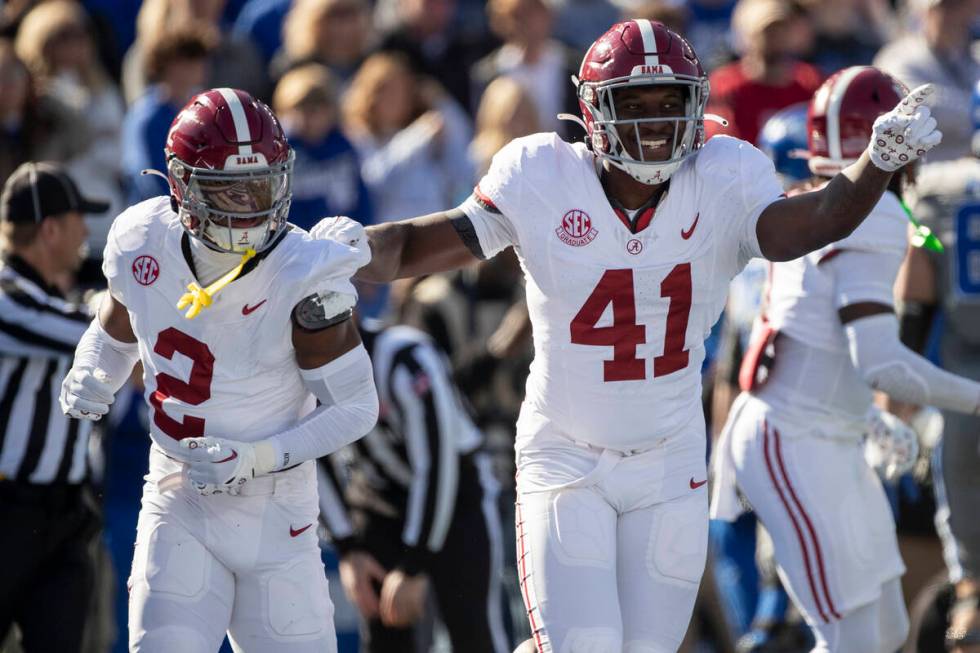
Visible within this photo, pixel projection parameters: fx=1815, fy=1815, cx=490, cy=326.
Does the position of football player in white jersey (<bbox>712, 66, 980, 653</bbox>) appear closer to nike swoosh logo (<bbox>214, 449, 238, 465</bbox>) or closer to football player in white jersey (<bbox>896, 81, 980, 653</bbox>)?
football player in white jersey (<bbox>896, 81, 980, 653</bbox>)

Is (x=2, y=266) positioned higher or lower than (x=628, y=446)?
higher

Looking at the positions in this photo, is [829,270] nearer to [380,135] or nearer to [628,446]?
[628,446]

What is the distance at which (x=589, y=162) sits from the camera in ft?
16.1

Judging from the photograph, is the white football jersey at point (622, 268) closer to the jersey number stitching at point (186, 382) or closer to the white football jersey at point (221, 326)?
the white football jersey at point (221, 326)

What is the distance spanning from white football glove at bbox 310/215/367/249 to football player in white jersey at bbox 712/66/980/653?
5.11 ft

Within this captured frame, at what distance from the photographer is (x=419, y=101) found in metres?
9.52

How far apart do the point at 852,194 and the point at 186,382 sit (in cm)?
180

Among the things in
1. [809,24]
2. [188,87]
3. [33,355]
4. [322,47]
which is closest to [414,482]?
[33,355]

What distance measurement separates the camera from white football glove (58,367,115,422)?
16.2 ft

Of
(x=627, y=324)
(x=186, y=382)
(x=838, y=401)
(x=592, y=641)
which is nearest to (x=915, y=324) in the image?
(x=838, y=401)

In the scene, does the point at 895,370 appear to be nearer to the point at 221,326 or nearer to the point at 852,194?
the point at 852,194

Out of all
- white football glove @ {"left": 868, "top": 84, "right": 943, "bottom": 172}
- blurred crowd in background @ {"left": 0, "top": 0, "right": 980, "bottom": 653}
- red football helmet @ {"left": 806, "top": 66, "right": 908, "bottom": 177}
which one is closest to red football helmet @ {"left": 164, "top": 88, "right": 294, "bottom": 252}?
white football glove @ {"left": 868, "top": 84, "right": 943, "bottom": 172}

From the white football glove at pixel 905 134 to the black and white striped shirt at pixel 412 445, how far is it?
2.68 m

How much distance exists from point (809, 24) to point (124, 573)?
4553 mm
